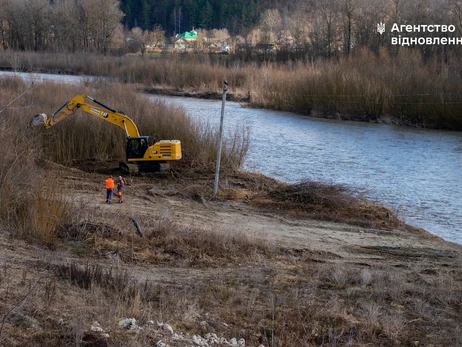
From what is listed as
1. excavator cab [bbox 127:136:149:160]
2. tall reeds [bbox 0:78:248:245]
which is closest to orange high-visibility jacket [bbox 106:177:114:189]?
tall reeds [bbox 0:78:248:245]

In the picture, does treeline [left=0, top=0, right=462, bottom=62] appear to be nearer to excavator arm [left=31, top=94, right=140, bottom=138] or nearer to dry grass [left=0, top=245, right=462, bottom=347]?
excavator arm [left=31, top=94, right=140, bottom=138]

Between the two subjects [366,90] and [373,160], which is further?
[366,90]

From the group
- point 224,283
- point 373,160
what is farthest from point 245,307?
point 373,160

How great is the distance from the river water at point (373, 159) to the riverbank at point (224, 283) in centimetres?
375

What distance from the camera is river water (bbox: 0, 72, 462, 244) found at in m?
17.4

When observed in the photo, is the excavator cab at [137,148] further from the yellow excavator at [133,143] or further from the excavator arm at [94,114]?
the excavator arm at [94,114]

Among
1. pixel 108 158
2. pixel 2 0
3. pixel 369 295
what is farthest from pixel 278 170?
pixel 2 0

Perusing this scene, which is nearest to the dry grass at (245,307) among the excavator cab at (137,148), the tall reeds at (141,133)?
the excavator cab at (137,148)

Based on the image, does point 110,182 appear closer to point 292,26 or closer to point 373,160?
point 373,160

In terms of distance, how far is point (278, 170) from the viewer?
70.6 ft

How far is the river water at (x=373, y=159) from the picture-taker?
685 inches

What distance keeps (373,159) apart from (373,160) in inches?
9.0

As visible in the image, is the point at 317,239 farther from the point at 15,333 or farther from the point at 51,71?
the point at 51,71

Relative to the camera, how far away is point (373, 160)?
79.7ft
